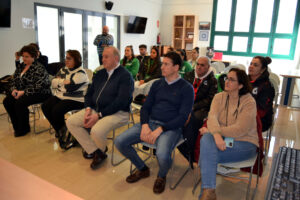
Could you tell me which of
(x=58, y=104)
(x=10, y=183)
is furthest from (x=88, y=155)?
(x=10, y=183)

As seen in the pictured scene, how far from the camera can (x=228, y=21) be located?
893 centimetres

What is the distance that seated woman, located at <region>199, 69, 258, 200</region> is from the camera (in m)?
1.88

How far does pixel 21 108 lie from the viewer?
3.19m

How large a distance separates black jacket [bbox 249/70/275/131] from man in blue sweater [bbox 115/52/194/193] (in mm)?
914

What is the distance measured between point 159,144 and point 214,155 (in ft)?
1.52

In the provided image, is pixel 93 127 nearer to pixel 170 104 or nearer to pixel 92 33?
pixel 170 104

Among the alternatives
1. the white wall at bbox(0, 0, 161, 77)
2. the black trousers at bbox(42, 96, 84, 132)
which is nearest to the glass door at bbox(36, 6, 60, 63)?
the white wall at bbox(0, 0, 161, 77)

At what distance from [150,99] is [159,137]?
414mm

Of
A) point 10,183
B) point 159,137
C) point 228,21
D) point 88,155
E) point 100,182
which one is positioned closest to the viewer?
point 10,183

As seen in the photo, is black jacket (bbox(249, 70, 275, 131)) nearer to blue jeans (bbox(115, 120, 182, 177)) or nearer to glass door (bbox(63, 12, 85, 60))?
blue jeans (bbox(115, 120, 182, 177))

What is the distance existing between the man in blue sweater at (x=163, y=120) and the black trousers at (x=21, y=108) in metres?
1.60

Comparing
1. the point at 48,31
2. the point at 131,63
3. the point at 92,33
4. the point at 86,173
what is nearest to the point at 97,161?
the point at 86,173

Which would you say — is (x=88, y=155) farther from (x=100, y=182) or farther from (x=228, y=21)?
(x=228, y=21)

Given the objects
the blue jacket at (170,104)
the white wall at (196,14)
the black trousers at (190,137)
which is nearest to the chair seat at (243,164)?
the black trousers at (190,137)
